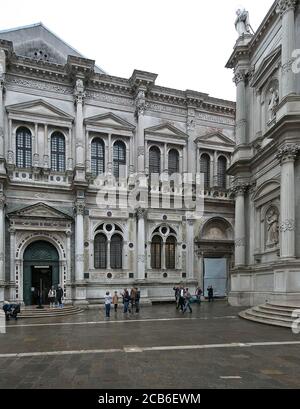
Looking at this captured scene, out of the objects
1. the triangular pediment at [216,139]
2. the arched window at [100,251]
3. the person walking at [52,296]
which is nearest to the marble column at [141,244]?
the arched window at [100,251]

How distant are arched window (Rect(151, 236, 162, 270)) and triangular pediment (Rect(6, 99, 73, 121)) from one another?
11133mm

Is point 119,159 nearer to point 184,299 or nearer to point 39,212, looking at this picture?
point 39,212

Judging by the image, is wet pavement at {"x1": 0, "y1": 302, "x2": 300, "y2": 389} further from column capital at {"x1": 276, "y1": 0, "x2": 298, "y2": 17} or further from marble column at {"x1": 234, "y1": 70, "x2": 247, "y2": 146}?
column capital at {"x1": 276, "y1": 0, "x2": 298, "y2": 17}

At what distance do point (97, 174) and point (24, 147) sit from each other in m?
5.50

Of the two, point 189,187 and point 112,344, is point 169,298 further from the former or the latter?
point 112,344

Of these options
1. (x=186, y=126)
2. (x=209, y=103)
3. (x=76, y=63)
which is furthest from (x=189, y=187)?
(x=76, y=63)

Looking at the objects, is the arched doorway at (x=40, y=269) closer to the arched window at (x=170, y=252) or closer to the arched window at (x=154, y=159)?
the arched window at (x=170, y=252)

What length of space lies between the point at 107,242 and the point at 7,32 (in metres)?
18.3

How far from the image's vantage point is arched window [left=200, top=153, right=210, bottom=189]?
32.8 m

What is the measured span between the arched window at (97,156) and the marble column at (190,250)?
8118 millimetres

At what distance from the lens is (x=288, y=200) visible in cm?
1923

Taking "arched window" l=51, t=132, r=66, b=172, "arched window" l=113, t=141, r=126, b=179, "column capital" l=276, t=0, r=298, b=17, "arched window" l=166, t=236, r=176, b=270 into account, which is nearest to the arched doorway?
"arched window" l=51, t=132, r=66, b=172

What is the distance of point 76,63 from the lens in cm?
2831

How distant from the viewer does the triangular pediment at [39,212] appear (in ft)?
86.7
